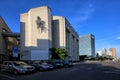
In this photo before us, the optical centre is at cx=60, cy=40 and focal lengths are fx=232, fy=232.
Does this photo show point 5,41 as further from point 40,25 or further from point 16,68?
point 16,68

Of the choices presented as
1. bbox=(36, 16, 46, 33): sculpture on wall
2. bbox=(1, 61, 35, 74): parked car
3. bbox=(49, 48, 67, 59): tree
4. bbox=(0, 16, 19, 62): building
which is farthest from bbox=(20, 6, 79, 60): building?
bbox=(1, 61, 35, 74): parked car

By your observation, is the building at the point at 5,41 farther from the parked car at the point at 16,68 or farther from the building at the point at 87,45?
the building at the point at 87,45

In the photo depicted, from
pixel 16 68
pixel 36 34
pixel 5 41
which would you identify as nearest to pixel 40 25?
pixel 36 34

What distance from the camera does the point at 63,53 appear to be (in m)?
86.4

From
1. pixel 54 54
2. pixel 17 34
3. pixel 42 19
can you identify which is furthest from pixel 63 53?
pixel 17 34

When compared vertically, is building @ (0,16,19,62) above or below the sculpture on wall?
below

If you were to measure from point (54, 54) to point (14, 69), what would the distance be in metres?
58.7

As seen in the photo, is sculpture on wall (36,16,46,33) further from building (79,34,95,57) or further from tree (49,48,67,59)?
building (79,34,95,57)

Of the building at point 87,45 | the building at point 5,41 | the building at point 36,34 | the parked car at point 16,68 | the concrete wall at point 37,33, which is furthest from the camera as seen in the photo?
the building at point 87,45

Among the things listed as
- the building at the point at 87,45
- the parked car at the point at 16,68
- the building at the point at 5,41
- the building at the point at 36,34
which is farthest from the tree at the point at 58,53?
the building at the point at 87,45

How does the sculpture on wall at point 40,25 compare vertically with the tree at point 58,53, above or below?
above

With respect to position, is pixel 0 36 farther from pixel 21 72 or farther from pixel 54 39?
pixel 21 72

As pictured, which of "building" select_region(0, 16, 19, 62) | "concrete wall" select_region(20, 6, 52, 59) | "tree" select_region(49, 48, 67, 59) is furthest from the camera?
"building" select_region(0, 16, 19, 62)

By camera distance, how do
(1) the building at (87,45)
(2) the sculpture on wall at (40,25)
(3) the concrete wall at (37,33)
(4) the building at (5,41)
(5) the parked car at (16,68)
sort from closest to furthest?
1. (5) the parked car at (16,68)
2. (3) the concrete wall at (37,33)
3. (2) the sculpture on wall at (40,25)
4. (4) the building at (5,41)
5. (1) the building at (87,45)
